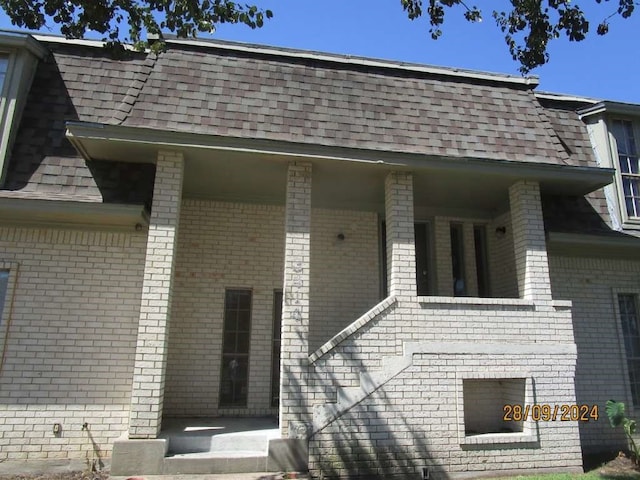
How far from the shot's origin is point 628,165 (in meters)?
9.22

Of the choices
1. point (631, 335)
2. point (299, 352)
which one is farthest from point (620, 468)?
point (299, 352)

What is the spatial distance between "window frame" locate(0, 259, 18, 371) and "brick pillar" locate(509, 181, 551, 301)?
24.4 feet

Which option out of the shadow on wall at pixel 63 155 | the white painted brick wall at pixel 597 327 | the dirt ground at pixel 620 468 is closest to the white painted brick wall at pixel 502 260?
the white painted brick wall at pixel 597 327

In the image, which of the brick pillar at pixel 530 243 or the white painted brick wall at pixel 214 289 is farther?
the white painted brick wall at pixel 214 289

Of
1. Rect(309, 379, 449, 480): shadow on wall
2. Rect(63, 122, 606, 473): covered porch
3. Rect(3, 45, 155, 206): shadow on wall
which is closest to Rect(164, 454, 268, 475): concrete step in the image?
Rect(63, 122, 606, 473): covered porch

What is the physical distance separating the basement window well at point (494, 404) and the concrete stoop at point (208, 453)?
266cm

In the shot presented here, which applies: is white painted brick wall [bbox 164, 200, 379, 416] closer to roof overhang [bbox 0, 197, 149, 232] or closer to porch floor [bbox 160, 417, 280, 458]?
porch floor [bbox 160, 417, 280, 458]

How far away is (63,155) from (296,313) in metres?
4.30

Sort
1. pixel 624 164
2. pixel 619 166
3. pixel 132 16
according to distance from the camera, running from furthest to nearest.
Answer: pixel 624 164 → pixel 619 166 → pixel 132 16

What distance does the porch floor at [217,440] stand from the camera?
19.7 feet

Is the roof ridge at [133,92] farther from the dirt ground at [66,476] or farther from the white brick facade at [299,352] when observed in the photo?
the dirt ground at [66,476]

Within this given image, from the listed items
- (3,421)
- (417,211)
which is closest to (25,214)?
(3,421)

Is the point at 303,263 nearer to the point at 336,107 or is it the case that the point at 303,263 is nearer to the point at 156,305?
the point at 156,305

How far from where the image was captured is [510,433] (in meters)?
6.59
